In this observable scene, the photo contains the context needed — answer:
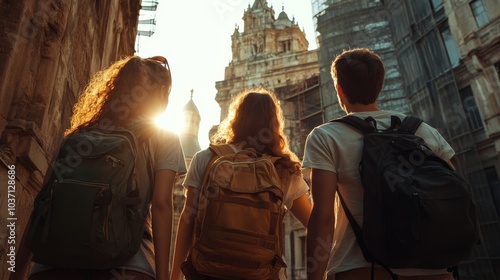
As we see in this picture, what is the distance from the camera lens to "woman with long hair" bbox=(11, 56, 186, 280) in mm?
1812

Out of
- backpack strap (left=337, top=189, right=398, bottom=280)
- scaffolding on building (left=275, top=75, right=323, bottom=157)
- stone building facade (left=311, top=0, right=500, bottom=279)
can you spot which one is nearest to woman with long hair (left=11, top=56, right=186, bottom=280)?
backpack strap (left=337, top=189, right=398, bottom=280)

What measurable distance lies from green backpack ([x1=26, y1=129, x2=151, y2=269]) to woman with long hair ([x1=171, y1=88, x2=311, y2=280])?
556 mm

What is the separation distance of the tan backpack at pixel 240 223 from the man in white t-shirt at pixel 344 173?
23 cm

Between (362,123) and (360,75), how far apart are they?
376 mm

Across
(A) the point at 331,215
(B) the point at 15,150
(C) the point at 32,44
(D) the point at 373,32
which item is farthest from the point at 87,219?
(D) the point at 373,32

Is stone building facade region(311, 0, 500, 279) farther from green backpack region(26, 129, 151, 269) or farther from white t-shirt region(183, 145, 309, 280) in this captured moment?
green backpack region(26, 129, 151, 269)

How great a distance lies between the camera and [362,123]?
217 cm

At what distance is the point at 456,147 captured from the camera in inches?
587

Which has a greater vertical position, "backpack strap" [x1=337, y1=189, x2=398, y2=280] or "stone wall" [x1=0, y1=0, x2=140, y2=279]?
"stone wall" [x1=0, y1=0, x2=140, y2=279]

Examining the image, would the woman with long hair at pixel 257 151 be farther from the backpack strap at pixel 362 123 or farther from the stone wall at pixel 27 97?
the stone wall at pixel 27 97

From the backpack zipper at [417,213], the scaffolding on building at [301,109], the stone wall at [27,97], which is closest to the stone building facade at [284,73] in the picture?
the scaffolding on building at [301,109]

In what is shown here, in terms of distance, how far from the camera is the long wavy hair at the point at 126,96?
2258 mm

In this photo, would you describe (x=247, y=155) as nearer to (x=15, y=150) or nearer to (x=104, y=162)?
(x=104, y=162)

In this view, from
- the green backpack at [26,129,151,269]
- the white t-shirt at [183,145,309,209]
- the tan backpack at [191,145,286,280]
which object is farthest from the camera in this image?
the white t-shirt at [183,145,309,209]
